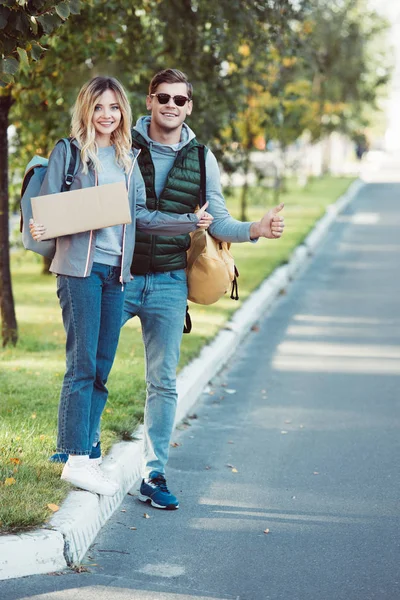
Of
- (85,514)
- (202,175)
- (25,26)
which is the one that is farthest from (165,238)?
(85,514)

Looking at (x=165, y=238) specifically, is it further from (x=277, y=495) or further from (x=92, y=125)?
(x=277, y=495)

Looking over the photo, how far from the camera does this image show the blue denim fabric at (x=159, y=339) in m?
5.18

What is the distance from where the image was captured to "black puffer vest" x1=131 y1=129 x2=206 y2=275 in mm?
5125

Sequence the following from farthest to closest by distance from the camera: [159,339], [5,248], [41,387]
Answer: [5,248] → [41,387] → [159,339]

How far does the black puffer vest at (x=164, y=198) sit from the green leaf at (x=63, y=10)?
25.9 inches

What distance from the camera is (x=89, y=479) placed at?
5039 millimetres

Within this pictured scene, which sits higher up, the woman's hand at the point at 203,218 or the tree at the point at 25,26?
the tree at the point at 25,26

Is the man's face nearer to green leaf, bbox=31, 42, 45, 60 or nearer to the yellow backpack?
the yellow backpack

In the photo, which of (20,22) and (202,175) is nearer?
(20,22)

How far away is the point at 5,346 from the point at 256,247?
9682mm

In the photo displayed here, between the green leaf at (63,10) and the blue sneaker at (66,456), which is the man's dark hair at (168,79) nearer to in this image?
the green leaf at (63,10)

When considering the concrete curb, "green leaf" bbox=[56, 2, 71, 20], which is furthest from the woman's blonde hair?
the concrete curb

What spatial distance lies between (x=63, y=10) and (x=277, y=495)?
2.62 metres

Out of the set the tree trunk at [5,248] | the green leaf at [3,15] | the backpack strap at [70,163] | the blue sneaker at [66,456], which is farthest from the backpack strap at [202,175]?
the tree trunk at [5,248]
